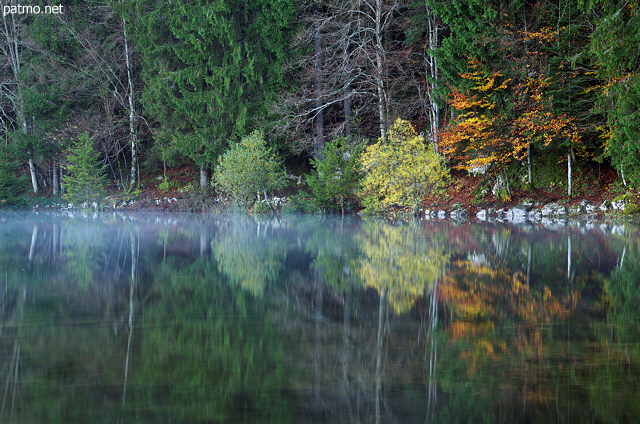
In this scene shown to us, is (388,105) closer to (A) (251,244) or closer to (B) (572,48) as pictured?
(B) (572,48)

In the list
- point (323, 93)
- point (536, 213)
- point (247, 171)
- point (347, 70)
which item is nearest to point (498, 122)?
point (536, 213)

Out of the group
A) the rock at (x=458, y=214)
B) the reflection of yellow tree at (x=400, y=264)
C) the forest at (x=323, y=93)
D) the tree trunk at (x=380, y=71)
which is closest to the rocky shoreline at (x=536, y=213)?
the rock at (x=458, y=214)

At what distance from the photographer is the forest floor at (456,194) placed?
2055 cm

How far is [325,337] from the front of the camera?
5473 millimetres

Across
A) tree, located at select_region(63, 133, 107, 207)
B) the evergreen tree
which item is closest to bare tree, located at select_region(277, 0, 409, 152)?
tree, located at select_region(63, 133, 107, 207)

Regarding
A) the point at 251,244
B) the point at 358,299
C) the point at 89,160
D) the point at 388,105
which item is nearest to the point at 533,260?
the point at 358,299

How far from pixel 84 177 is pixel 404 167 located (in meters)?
17.3

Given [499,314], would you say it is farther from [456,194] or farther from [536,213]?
[456,194]

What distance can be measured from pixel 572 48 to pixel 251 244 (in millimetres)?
14676

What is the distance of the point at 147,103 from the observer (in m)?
29.9

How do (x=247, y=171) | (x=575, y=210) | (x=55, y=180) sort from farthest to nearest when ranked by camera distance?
(x=55, y=180)
(x=247, y=171)
(x=575, y=210)

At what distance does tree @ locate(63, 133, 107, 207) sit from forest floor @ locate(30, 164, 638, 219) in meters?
1.64

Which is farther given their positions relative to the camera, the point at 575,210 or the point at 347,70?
→ the point at 347,70

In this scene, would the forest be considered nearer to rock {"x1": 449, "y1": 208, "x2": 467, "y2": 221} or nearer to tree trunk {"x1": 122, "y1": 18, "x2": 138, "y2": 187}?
tree trunk {"x1": 122, "y1": 18, "x2": 138, "y2": 187}
